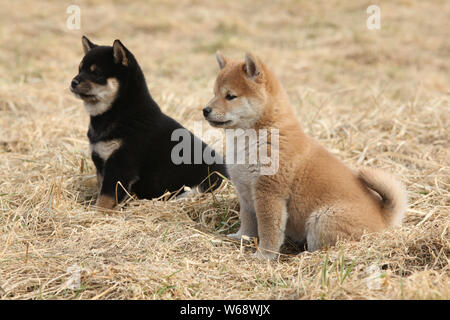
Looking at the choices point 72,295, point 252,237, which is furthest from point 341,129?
point 72,295

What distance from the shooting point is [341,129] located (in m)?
6.25

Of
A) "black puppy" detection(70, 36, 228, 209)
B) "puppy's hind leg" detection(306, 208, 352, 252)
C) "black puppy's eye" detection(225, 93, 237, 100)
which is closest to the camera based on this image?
"puppy's hind leg" detection(306, 208, 352, 252)

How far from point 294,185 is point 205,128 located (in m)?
2.56

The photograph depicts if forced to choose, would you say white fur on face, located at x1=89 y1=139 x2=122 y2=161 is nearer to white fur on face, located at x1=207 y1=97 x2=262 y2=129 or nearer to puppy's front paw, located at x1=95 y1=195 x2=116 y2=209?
puppy's front paw, located at x1=95 y1=195 x2=116 y2=209

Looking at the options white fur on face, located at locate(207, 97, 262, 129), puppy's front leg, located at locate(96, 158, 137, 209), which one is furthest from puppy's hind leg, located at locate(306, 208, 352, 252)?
puppy's front leg, located at locate(96, 158, 137, 209)

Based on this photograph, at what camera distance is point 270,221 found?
373cm

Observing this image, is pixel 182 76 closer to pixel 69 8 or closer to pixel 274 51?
pixel 274 51

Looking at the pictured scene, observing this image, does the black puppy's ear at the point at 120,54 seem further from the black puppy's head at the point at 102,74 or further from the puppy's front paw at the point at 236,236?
the puppy's front paw at the point at 236,236

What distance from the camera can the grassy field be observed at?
3125 mm

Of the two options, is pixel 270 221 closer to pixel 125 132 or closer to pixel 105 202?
pixel 105 202

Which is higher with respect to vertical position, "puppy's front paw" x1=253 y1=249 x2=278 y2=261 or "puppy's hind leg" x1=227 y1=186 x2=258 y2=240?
"puppy's hind leg" x1=227 y1=186 x2=258 y2=240

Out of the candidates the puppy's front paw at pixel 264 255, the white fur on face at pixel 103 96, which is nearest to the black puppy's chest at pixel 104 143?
the white fur on face at pixel 103 96

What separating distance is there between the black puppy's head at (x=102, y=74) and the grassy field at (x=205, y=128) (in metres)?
0.78

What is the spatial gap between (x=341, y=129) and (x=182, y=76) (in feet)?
12.9
